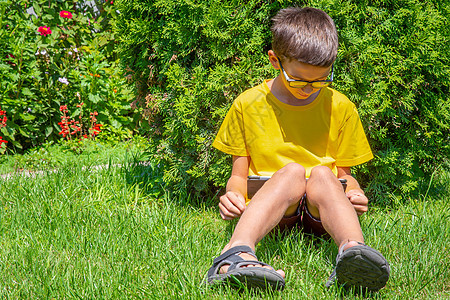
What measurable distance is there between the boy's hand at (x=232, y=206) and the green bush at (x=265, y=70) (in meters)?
0.72

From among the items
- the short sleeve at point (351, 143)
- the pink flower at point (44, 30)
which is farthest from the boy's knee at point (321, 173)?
Answer: the pink flower at point (44, 30)

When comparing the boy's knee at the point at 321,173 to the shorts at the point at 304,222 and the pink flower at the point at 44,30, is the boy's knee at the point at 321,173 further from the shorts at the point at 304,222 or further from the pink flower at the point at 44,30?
the pink flower at the point at 44,30

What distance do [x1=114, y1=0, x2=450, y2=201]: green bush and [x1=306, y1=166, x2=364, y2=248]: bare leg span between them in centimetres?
87

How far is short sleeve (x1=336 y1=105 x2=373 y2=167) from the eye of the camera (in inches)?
104

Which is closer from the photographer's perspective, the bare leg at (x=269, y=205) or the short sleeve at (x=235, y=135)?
the bare leg at (x=269, y=205)

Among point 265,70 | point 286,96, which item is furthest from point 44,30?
point 286,96

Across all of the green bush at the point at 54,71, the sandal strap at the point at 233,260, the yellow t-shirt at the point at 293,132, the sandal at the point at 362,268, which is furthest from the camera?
the green bush at the point at 54,71

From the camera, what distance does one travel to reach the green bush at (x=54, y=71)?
4.99m

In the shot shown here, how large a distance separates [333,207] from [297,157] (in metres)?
0.45

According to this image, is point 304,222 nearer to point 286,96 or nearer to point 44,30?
point 286,96

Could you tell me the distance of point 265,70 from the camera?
3.03 m

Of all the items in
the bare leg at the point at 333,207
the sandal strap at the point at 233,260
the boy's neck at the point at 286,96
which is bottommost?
the sandal strap at the point at 233,260

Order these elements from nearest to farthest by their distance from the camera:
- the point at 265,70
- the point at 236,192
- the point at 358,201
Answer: the point at 358,201 → the point at 236,192 → the point at 265,70

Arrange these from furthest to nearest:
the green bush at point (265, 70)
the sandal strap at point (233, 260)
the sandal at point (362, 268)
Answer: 1. the green bush at point (265, 70)
2. the sandal strap at point (233, 260)
3. the sandal at point (362, 268)
